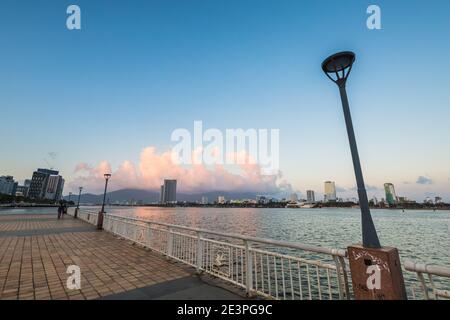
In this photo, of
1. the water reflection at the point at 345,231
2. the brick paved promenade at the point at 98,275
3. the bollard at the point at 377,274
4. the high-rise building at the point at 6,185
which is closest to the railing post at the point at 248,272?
the brick paved promenade at the point at 98,275

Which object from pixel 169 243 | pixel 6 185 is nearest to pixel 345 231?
pixel 169 243

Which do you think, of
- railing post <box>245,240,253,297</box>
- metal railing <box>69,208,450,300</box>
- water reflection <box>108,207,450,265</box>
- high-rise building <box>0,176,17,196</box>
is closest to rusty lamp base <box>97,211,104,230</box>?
metal railing <box>69,208,450,300</box>

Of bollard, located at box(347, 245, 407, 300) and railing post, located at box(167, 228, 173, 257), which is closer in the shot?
bollard, located at box(347, 245, 407, 300)

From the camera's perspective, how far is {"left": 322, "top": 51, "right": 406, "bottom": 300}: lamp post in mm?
2914

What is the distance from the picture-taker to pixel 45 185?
173 metres

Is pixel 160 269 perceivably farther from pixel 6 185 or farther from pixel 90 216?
pixel 6 185

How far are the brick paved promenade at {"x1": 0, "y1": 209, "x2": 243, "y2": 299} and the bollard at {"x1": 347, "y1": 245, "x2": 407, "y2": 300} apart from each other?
2.54 m

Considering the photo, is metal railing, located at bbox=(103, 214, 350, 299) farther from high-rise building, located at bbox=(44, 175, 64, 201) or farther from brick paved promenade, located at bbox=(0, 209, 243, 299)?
high-rise building, located at bbox=(44, 175, 64, 201)

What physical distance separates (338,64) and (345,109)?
72cm

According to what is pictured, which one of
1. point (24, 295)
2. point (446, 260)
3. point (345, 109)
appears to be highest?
point (345, 109)
